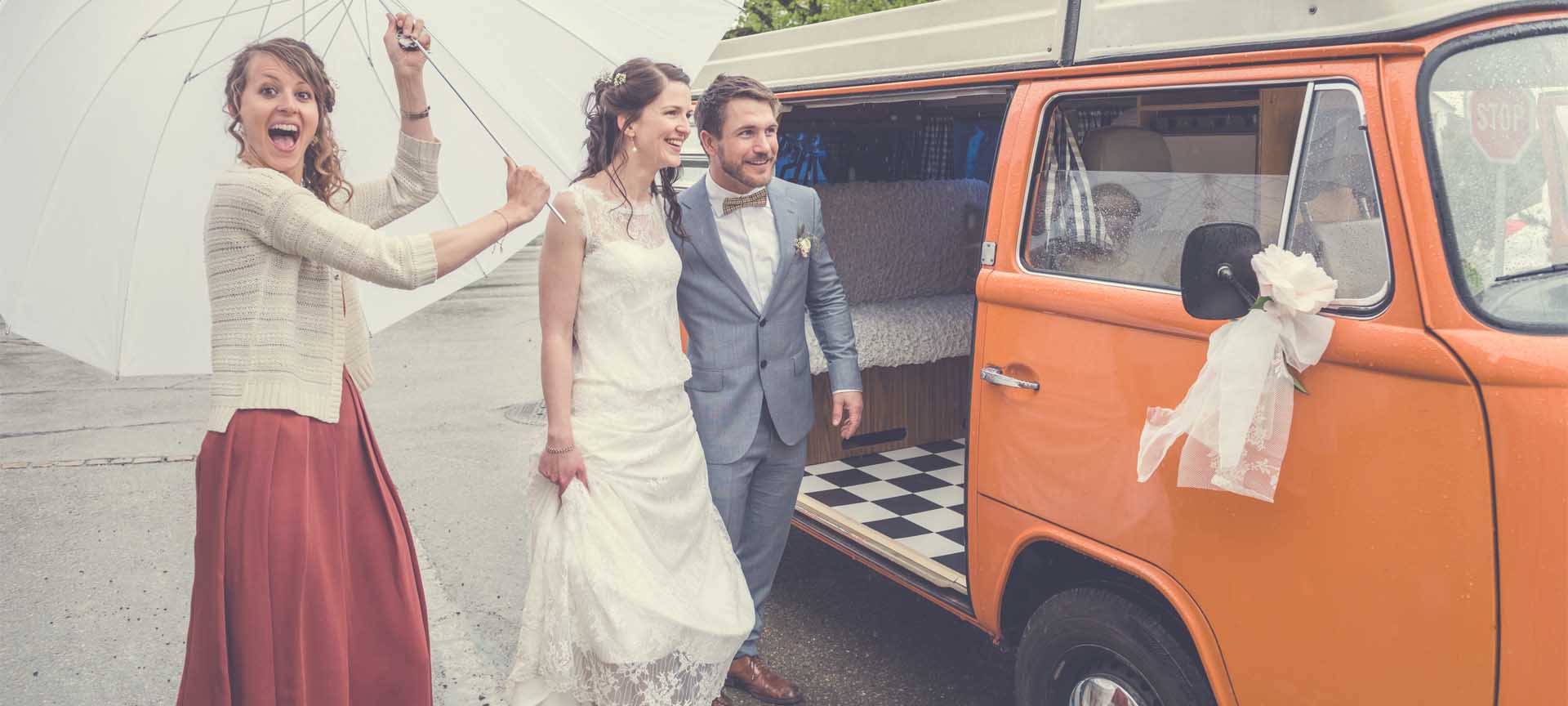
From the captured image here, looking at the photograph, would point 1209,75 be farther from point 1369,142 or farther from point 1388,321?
point 1388,321

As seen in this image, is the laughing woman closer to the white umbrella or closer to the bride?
the white umbrella

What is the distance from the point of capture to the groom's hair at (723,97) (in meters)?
3.38

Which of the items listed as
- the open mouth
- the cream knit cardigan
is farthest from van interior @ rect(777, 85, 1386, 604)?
the open mouth

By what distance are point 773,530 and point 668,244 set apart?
1.03 meters

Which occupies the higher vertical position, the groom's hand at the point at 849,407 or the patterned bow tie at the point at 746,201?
the patterned bow tie at the point at 746,201

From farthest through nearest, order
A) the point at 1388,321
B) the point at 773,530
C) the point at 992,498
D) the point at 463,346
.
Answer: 1. the point at 463,346
2. the point at 773,530
3. the point at 992,498
4. the point at 1388,321

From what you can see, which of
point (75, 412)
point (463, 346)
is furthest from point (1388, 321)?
point (463, 346)

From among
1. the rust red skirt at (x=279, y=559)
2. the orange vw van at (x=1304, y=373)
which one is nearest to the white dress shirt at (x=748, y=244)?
the orange vw van at (x=1304, y=373)

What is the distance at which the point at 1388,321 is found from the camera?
2217mm

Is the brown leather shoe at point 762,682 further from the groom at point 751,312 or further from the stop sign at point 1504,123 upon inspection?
the stop sign at point 1504,123

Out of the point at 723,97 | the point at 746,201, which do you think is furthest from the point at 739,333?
the point at 723,97

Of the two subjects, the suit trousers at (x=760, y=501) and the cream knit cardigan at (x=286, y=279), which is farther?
the suit trousers at (x=760, y=501)

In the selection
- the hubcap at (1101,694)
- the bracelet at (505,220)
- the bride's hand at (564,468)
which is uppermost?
the bracelet at (505,220)

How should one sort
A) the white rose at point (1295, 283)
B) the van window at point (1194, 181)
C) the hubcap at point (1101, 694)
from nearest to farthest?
1. the white rose at point (1295, 283)
2. the van window at point (1194, 181)
3. the hubcap at point (1101, 694)
